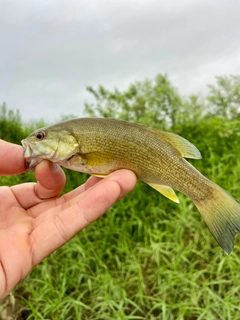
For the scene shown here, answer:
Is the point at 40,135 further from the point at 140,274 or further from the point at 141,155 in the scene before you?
the point at 140,274

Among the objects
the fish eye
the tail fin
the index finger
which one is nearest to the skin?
the index finger

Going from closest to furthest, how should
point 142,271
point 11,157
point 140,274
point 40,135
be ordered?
point 40,135 → point 11,157 → point 140,274 → point 142,271

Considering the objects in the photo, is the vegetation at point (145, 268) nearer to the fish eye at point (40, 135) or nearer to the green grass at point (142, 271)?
the green grass at point (142, 271)

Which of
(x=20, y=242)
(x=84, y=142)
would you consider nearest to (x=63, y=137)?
(x=84, y=142)

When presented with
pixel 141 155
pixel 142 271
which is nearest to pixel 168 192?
pixel 141 155

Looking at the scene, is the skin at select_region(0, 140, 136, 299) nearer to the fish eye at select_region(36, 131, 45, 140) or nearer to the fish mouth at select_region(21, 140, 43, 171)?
the fish mouth at select_region(21, 140, 43, 171)
